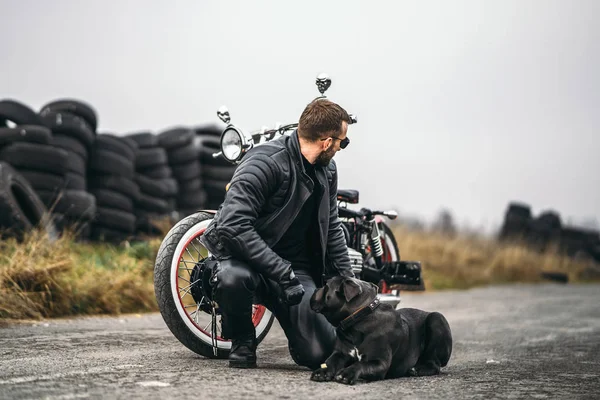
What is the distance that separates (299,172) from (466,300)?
24.5ft

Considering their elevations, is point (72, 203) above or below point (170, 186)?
below

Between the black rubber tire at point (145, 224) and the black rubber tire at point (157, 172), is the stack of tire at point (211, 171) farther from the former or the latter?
the black rubber tire at point (145, 224)

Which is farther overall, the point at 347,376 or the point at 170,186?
the point at 170,186

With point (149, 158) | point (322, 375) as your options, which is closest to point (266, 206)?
point (322, 375)

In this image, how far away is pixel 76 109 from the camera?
12039 mm

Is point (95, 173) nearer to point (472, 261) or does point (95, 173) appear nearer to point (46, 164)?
point (46, 164)

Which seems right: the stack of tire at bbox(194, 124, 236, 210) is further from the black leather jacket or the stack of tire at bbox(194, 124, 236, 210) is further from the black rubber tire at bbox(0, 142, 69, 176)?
Result: the black leather jacket

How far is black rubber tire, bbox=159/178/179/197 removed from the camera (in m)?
13.0

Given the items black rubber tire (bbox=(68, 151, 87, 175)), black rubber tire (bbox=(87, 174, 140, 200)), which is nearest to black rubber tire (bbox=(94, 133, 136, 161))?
black rubber tire (bbox=(87, 174, 140, 200))

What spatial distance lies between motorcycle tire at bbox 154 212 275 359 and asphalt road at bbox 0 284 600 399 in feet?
0.43

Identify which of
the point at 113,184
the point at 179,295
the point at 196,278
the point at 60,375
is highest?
the point at 113,184

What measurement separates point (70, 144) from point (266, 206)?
731 centimetres

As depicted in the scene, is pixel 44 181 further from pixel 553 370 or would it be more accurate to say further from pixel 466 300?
A: pixel 553 370

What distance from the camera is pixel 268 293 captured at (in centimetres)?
485
